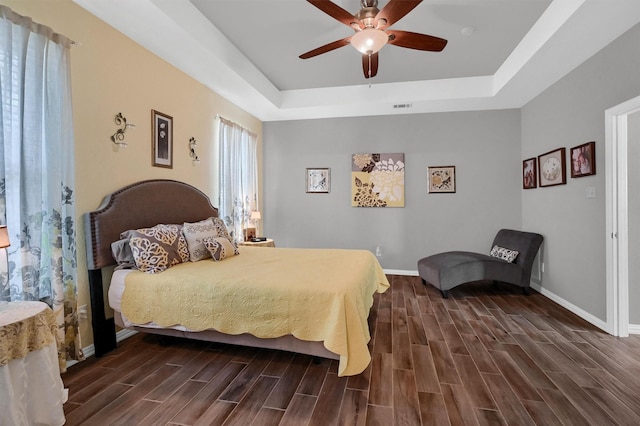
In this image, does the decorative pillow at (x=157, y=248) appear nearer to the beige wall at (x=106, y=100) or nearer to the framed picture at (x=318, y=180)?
the beige wall at (x=106, y=100)

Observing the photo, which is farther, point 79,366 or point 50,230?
point 79,366

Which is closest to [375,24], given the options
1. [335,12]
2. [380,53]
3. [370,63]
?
[335,12]

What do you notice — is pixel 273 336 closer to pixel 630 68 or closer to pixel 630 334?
pixel 630 334

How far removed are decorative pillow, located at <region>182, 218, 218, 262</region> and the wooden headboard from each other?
0.31m

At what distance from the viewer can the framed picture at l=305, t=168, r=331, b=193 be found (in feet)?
17.0

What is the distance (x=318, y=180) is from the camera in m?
5.23

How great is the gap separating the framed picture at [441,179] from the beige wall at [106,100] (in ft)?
12.1

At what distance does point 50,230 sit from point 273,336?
174 cm

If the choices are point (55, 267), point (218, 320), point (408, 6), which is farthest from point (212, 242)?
point (408, 6)

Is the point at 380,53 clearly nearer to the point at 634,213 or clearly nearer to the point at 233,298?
the point at 634,213

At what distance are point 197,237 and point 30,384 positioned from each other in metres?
1.61

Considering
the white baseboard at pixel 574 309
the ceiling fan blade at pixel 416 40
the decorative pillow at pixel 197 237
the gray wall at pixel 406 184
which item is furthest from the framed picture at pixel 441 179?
the decorative pillow at pixel 197 237

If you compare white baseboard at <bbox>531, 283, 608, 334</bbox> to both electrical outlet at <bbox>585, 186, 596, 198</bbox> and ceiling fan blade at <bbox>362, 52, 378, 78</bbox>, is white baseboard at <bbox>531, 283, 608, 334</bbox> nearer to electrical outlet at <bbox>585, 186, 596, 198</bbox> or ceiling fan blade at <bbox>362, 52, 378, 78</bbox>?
electrical outlet at <bbox>585, 186, 596, 198</bbox>

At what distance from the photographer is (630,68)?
98.8 inches
